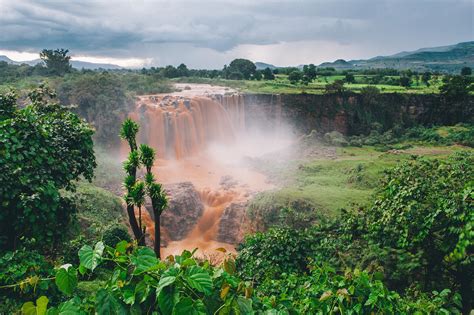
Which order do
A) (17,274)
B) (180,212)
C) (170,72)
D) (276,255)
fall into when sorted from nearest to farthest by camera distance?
(17,274) → (276,255) → (180,212) → (170,72)

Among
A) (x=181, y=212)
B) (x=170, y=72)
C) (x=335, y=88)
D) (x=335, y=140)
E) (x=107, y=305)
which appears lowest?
(x=181, y=212)

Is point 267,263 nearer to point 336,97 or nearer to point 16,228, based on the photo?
point 16,228

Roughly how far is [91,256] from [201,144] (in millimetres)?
29896

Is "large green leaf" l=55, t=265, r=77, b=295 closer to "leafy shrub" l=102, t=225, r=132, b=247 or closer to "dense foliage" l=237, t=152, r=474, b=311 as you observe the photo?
"dense foliage" l=237, t=152, r=474, b=311

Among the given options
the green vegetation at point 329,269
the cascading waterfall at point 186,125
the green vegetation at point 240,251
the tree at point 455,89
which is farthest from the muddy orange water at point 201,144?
the tree at point 455,89

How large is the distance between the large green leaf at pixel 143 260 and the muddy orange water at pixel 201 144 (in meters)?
17.5

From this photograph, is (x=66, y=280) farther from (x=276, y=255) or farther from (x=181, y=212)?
(x=181, y=212)

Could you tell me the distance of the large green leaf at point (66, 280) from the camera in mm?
2222

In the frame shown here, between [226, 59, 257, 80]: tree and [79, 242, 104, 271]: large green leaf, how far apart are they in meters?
55.1

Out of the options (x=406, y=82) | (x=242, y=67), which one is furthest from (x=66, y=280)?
(x=242, y=67)

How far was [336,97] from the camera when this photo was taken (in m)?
36.8

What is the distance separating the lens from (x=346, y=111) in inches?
1453

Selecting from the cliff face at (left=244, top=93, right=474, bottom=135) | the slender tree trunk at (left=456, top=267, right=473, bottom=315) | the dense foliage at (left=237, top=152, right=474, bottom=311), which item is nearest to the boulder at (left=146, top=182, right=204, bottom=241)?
the dense foliage at (left=237, top=152, right=474, bottom=311)

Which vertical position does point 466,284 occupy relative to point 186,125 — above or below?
below
